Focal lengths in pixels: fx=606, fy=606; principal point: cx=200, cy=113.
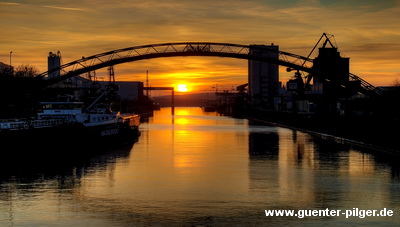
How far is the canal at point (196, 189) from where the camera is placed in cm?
2488

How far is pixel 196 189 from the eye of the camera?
32.9m

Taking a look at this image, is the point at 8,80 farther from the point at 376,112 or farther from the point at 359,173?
the point at 359,173

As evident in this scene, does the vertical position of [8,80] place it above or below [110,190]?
above

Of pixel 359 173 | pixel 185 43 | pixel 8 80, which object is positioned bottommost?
pixel 359 173

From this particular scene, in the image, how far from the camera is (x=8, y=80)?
113m

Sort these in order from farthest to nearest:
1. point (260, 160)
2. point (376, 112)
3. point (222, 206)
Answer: point (376, 112) < point (260, 160) < point (222, 206)

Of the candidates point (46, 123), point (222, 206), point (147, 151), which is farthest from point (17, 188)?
point (46, 123)

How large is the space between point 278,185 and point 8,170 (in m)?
19.4

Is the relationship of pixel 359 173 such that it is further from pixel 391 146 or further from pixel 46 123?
pixel 46 123

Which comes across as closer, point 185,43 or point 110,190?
point 110,190

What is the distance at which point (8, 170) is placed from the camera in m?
42.3

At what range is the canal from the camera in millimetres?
24875

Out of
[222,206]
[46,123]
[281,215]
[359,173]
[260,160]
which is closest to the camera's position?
[281,215]

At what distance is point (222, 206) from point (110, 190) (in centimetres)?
770
